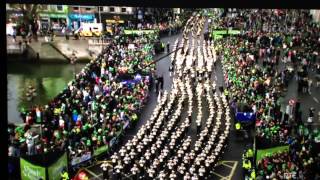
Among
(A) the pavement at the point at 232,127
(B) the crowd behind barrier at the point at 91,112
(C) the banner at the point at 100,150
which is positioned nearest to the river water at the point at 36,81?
(B) the crowd behind barrier at the point at 91,112

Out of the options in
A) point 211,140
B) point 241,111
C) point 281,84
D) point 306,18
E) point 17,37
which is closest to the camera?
point 211,140

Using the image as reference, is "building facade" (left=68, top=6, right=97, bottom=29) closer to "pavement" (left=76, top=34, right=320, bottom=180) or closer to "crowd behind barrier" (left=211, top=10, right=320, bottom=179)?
"pavement" (left=76, top=34, right=320, bottom=180)

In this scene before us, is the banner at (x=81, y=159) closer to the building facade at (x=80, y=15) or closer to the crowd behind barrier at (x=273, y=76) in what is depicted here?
the crowd behind barrier at (x=273, y=76)

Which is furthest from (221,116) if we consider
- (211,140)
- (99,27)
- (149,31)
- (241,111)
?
(99,27)

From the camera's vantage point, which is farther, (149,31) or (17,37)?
(17,37)

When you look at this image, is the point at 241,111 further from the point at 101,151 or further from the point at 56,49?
the point at 56,49

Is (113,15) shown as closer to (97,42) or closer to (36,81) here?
(97,42)

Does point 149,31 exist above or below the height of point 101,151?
above
